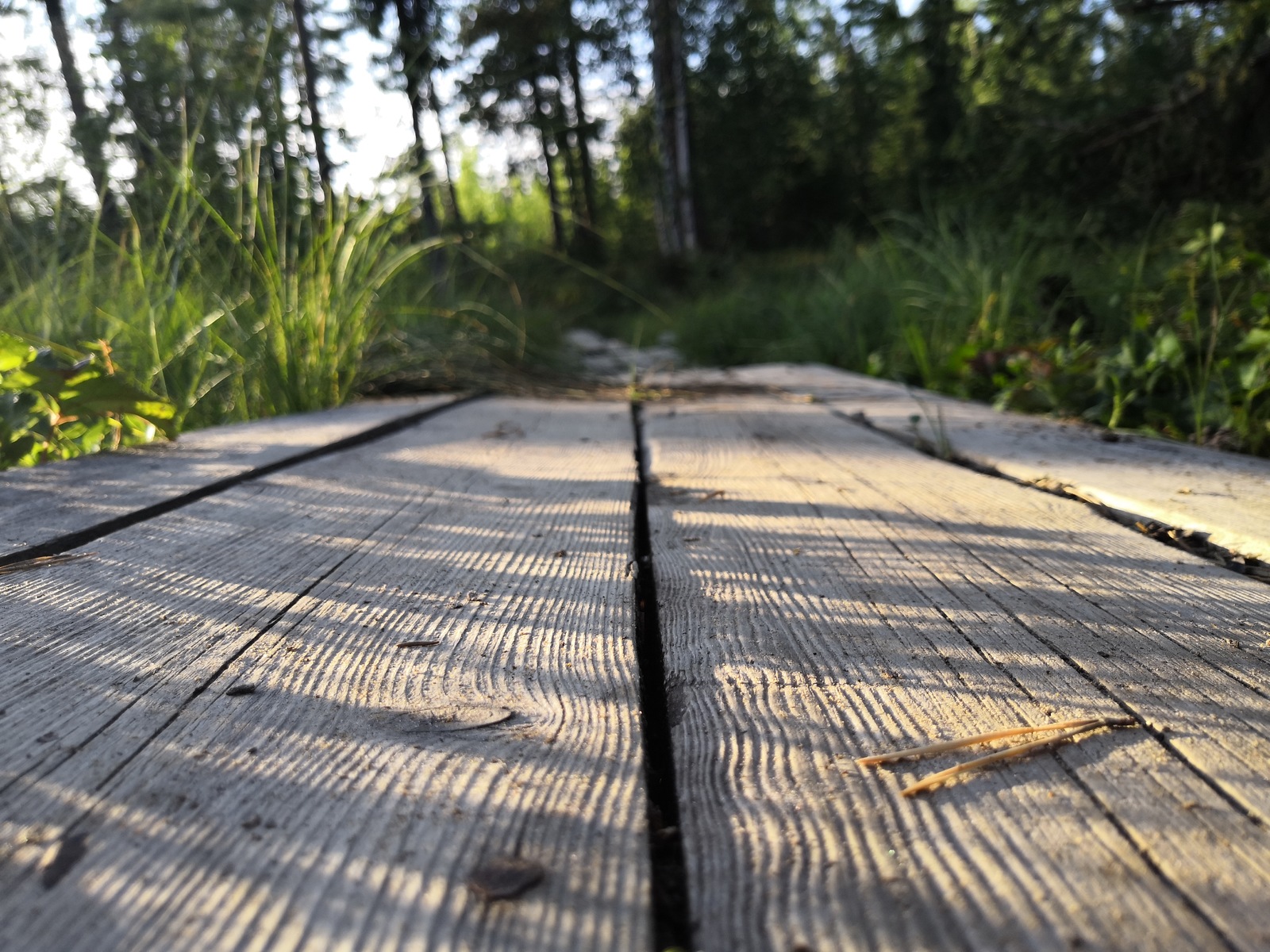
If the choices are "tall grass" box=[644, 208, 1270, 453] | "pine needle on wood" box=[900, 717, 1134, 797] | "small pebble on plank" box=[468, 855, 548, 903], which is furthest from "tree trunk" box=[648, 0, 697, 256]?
"small pebble on plank" box=[468, 855, 548, 903]

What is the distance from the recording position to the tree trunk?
14000 millimetres

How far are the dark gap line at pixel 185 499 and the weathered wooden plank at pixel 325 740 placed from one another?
58mm

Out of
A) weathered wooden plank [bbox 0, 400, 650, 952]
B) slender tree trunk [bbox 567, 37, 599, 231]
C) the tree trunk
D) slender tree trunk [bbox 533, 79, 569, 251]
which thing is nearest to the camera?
weathered wooden plank [bbox 0, 400, 650, 952]

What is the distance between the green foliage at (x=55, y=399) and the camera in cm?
171

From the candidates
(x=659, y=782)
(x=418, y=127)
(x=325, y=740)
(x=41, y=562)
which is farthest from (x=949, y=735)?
(x=418, y=127)

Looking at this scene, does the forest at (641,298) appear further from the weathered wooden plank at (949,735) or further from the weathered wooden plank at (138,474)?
the weathered wooden plank at (949,735)

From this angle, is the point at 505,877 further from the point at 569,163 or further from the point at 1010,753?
the point at 569,163

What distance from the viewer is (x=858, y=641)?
882 millimetres

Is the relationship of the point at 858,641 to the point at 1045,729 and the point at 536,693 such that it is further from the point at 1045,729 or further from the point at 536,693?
the point at 536,693

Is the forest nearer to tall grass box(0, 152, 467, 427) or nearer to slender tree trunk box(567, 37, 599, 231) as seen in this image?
tall grass box(0, 152, 467, 427)

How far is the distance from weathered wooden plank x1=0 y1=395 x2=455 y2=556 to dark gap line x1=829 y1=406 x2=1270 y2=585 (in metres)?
1.49

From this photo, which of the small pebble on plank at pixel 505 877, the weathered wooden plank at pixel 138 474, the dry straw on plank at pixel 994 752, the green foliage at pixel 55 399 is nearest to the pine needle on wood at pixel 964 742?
the dry straw on plank at pixel 994 752

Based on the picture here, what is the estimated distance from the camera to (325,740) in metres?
0.68

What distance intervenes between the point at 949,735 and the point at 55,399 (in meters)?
1.84
